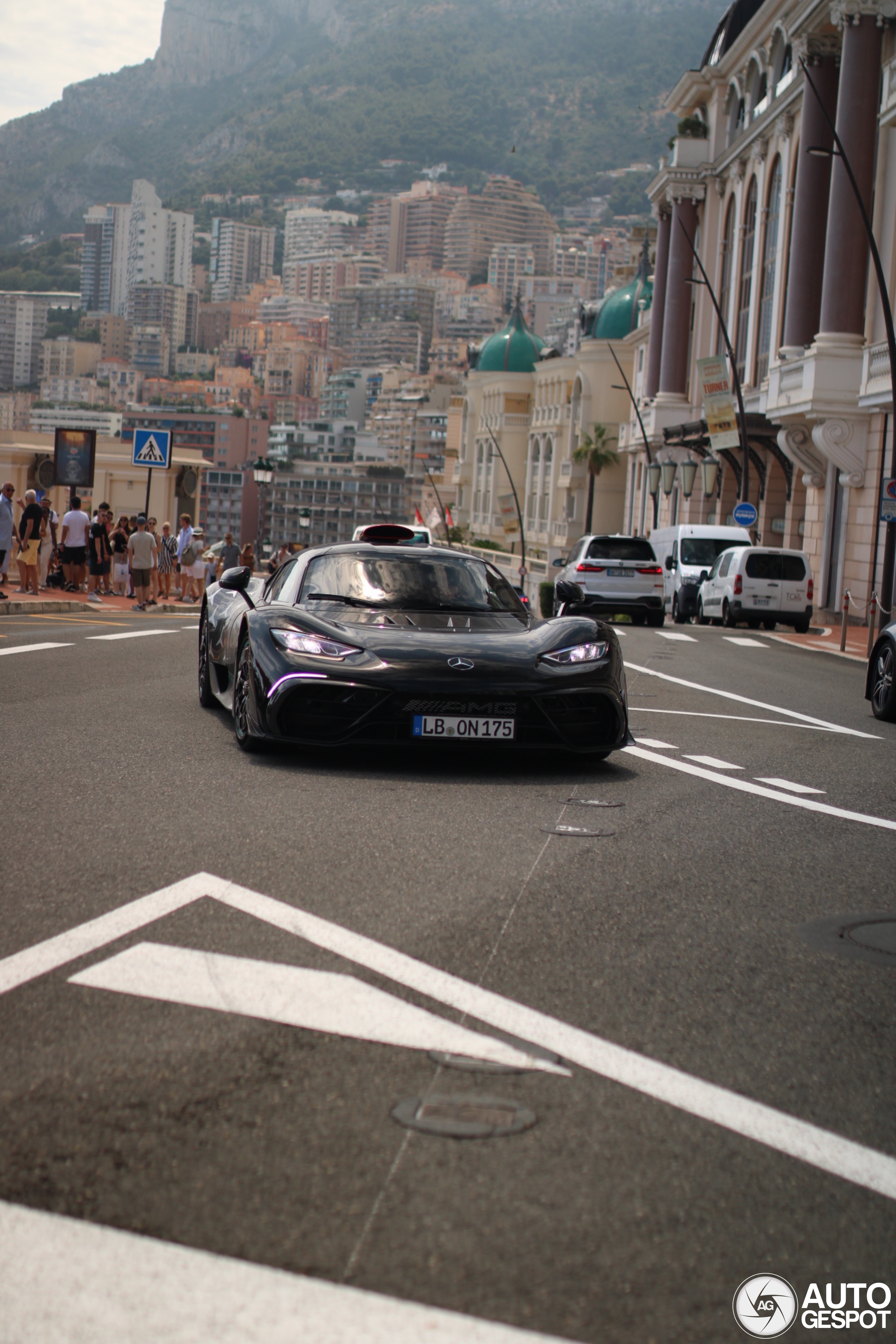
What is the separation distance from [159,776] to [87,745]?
3.75 ft

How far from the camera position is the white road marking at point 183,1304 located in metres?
2.38

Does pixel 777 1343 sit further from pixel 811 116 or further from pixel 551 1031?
pixel 811 116

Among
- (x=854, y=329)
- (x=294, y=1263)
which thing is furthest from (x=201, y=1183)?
(x=854, y=329)

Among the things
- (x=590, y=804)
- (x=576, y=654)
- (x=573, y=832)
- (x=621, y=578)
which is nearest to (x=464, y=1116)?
(x=573, y=832)

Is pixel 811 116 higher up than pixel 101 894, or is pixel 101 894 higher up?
pixel 811 116

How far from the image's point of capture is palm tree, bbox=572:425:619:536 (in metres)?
100

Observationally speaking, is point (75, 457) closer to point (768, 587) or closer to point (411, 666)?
point (768, 587)

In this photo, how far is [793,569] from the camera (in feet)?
99.9

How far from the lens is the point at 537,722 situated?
8.06 m

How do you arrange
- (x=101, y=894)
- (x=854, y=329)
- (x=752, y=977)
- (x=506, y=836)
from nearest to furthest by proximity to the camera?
(x=752, y=977), (x=101, y=894), (x=506, y=836), (x=854, y=329)

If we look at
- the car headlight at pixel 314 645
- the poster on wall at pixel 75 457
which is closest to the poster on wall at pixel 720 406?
the poster on wall at pixel 75 457

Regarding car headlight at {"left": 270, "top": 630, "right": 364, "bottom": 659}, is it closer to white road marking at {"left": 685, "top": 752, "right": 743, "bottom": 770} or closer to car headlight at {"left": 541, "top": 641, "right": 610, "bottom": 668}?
car headlight at {"left": 541, "top": 641, "right": 610, "bottom": 668}

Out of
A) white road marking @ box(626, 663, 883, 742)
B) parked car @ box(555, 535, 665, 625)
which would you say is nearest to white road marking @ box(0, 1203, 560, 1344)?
white road marking @ box(626, 663, 883, 742)

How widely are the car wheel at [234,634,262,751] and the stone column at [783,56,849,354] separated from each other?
36473 mm
